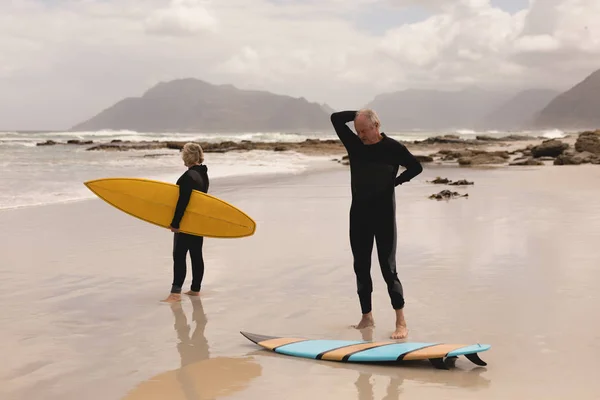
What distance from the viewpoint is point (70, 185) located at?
18406mm

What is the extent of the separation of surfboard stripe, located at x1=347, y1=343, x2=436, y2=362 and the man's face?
160cm

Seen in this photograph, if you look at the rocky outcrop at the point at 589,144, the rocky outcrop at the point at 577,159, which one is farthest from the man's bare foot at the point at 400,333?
the rocky outcrop at the point at 589,144

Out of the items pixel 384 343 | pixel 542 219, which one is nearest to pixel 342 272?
pixel 384 343

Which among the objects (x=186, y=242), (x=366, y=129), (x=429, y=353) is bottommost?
(x=429, y=353)

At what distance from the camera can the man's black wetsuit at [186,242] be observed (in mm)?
6594

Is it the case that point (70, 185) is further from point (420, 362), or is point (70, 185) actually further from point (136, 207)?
point (420, 362)

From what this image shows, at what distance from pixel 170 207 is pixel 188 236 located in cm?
41

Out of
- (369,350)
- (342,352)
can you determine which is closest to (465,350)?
(369,350)

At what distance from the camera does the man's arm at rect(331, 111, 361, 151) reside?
5.29 m

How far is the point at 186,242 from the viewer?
6.75 meters

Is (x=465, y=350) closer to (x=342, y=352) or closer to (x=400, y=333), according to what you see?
(x=342, y=352)

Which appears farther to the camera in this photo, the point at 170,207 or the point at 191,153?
the point at 170,207

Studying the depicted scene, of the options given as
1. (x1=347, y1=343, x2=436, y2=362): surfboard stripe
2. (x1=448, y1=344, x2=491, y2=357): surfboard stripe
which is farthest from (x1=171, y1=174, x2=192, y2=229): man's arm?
(x1=448, y1=344, x2=491, y2=357): surfboard stripe

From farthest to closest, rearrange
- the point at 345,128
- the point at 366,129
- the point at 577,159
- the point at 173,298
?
the point at 577,159 → the point at 173,298 → the point at 345,128 → the point at 366,129
